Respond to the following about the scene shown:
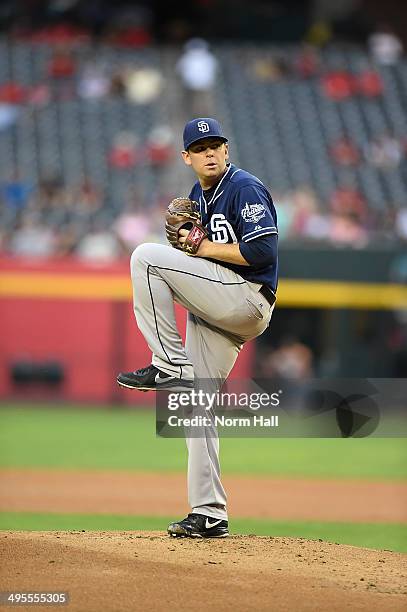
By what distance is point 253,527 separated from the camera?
687 centimetres

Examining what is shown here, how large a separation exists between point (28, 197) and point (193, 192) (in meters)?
11.0

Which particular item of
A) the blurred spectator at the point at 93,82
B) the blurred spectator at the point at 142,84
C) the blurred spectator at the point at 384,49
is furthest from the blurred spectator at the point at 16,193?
the blurred spectator at the point at 384,49

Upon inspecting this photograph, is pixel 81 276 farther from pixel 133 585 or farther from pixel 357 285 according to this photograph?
pixel 133 585

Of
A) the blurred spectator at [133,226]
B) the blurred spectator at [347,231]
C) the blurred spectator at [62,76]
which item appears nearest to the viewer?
the blurred spectator at [347,231]

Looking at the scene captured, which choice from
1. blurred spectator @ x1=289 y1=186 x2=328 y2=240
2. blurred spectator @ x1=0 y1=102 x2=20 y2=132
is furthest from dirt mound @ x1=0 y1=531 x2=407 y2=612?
blurred spectator @ x1=0 y1=102 x2=20 y2=132

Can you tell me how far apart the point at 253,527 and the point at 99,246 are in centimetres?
829

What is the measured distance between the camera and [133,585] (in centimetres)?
424

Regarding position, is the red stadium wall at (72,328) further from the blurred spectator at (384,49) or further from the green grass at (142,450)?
the blurred spectator at (384,49)

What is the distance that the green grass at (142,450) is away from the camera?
1003cm

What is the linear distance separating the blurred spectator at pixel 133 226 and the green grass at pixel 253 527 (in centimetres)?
761

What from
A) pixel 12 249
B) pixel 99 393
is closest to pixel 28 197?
pixel 12 249

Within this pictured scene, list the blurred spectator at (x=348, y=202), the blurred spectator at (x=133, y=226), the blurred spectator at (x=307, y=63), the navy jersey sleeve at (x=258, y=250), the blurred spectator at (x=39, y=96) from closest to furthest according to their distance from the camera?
the navy jersey sleeve at (x=258, y=250)
the blurred spectator at (x=133, y=226)
the blurred spectator at (x=348, y=202)
the blurred spectator at (x=39, y=96)
the blurred spectator at (x=307, y=63)

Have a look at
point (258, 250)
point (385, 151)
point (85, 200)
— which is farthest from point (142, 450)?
point (385, 151)

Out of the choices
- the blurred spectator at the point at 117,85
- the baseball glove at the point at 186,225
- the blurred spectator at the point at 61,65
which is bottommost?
the baseball glove at the point at 186,225
